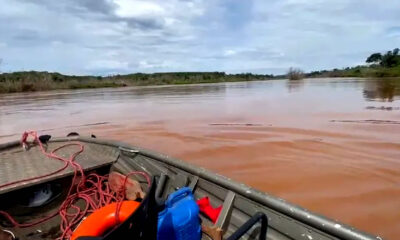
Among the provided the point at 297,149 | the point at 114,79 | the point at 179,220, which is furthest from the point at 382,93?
the point at 114,79

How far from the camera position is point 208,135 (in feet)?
27.8

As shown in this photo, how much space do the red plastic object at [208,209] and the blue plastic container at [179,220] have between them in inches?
4.1

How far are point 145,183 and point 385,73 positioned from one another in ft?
202

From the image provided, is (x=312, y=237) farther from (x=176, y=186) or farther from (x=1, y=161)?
(x=1, y=161)

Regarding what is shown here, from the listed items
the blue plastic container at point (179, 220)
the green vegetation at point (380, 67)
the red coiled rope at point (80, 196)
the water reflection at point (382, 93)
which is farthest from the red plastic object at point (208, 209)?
the green vegetation at point (380, 67)

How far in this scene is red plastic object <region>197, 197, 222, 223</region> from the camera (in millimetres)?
2762

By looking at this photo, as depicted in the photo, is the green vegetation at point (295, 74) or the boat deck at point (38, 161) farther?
the green vegetation at point (295, 74)

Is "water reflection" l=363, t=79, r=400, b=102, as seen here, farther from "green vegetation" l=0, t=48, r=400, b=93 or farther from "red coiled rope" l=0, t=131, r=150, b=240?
"green vegetation" l=0, t=48, r=400, b=93

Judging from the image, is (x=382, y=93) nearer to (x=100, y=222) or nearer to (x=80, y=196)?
(x=80, y=196)

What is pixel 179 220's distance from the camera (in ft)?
8.32

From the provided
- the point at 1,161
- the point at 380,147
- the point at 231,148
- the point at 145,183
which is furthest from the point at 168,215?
the point at 380,147

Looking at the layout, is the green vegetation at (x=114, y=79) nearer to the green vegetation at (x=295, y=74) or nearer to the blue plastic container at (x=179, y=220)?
the green vegetation at (x=295, y=74)

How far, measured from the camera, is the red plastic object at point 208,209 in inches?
109

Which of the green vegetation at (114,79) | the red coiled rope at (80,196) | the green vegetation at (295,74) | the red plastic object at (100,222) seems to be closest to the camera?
the red plastic object at (100,222)
